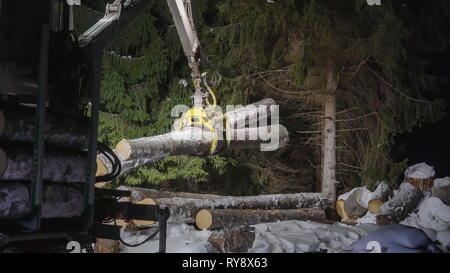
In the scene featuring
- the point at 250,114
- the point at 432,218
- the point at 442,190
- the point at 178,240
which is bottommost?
the point at 178,240

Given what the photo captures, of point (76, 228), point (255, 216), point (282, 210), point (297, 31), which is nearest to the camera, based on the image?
point (76, 228)

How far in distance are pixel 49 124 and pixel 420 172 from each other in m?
7.03

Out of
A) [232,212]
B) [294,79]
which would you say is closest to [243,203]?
[232,212]

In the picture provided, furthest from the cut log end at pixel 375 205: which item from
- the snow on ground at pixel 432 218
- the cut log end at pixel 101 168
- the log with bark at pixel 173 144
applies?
the cut log end at pixel 101 168

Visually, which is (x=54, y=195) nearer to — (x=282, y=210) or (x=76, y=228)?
(x=76, y=228)

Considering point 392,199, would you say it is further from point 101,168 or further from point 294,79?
point 101,168

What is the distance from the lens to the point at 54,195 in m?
2.70

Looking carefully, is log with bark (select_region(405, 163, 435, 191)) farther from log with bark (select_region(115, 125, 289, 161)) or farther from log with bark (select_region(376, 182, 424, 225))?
log with bark (select_region(115, 125, 289, 161))

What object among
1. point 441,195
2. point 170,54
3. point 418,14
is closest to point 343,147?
point 441,195

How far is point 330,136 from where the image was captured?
8984 millimetres

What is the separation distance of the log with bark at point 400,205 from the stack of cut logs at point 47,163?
5657 mm

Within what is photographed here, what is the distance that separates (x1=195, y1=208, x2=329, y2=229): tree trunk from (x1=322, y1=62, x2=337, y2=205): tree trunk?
2.48 feet

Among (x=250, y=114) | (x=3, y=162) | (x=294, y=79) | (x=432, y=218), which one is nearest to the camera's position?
(x=3, y=162)
